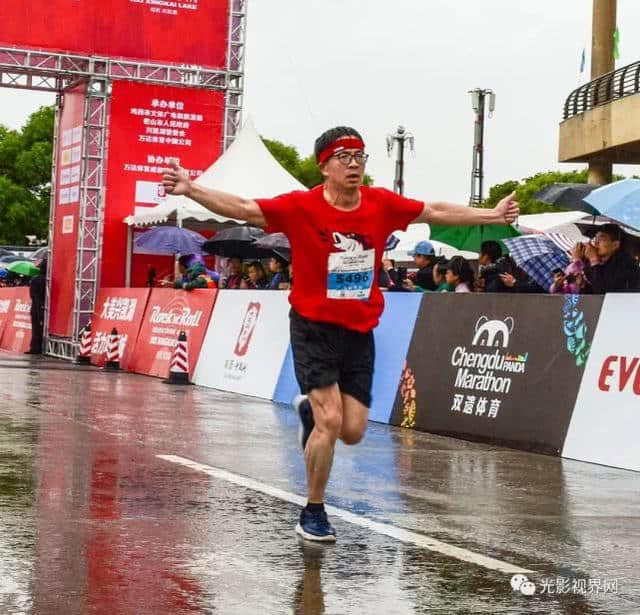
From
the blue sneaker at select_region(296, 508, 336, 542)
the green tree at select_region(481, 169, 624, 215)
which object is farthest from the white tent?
the green tree at select_region(481, 169, 624, 215)

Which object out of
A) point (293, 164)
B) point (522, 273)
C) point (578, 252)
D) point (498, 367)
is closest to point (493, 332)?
point (498, 367)

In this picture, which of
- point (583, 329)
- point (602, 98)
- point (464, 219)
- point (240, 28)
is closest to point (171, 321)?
point (240, 28)

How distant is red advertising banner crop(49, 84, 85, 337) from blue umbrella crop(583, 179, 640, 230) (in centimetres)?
1620

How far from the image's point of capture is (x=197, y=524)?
705cm

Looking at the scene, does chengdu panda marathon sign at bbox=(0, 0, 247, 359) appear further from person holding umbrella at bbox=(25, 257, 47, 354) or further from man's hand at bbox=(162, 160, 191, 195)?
man's hand at bbox=(162, 160, 191, 195)

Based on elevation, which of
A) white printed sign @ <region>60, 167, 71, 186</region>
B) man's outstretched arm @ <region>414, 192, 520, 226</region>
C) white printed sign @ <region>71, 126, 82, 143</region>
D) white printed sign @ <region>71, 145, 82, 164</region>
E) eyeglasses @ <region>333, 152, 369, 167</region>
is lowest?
man's outstretched arm @ <region>414, 192, 520, 226</region>

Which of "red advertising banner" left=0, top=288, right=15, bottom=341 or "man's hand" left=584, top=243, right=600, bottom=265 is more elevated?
"man's hand" left=584, top=243, right=600, bottom=265

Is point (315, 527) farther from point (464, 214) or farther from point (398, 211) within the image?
point (464, 214)

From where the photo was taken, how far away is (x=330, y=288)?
6957 millimetres

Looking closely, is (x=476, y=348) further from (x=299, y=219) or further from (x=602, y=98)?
(x=602, y=98)

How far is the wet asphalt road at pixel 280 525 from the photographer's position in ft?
17.7

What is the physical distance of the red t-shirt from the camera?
694cm

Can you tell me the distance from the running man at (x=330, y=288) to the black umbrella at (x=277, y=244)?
1347cm

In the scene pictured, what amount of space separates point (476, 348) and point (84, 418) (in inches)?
152
